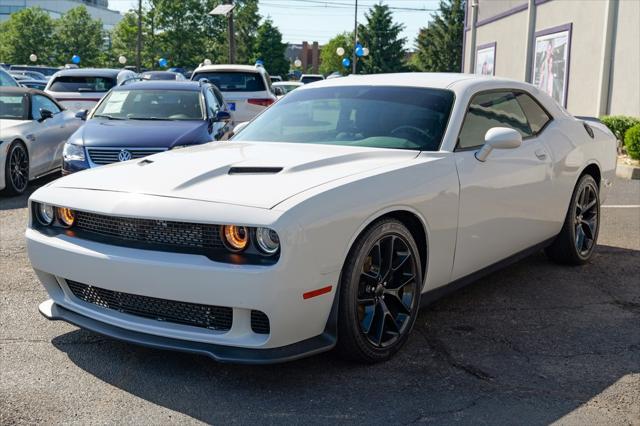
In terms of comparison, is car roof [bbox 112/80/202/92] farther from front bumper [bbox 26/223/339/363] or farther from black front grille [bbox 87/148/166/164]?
front bumper [bbox 26/223/339/363]

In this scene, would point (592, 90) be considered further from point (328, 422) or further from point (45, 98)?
point (328, 422)

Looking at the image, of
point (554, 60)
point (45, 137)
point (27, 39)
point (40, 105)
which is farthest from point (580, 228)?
→ point (27, 39)

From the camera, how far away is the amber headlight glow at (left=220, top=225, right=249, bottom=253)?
3.49 metres

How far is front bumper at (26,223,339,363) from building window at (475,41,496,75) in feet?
78.1

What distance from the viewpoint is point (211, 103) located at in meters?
10.5

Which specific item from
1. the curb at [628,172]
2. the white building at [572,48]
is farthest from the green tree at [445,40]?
the curb at [628,172]

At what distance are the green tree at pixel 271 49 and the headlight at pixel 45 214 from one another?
81.1m

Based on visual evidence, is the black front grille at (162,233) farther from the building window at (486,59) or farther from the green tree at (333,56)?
the green tree at (333,56)

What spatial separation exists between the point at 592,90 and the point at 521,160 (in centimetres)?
1410

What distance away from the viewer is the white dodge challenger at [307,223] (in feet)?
11.3

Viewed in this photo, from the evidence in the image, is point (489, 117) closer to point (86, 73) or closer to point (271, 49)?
point (86, 73)

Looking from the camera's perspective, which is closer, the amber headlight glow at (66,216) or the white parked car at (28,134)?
the amber headlight glow at (66,216)

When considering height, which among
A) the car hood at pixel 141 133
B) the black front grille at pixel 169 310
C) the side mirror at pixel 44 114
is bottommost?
the black front grille at pixel 169 310

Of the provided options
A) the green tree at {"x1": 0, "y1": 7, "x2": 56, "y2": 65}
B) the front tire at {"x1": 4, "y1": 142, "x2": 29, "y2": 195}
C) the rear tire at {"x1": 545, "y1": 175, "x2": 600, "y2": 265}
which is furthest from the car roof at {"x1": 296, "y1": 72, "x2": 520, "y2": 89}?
the green tree at {"x1": 0, "y1": 7, "x2": 56, "y2": 65}
